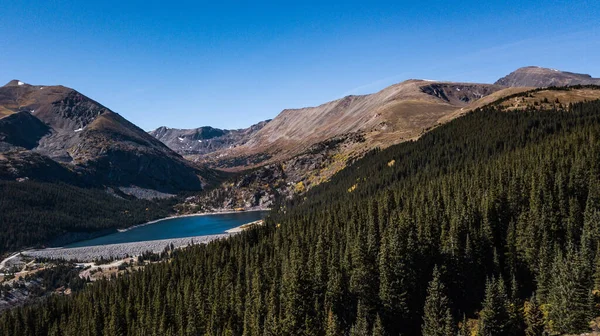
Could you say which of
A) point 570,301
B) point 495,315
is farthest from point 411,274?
point 570,301

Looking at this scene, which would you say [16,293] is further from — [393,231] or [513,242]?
[513,242]

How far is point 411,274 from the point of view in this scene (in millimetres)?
69938

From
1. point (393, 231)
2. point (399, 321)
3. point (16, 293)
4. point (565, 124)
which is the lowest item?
point (16, 293)

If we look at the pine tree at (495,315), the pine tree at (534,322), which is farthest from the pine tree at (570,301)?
the pine tree at (495,315)

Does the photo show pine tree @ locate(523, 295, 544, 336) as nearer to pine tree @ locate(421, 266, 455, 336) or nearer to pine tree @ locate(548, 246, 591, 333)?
pine tree @ locate(548, 246, 591, 333)

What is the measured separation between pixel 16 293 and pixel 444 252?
161193mm

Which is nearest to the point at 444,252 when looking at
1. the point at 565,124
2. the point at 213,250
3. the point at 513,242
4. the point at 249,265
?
the point at 513,242

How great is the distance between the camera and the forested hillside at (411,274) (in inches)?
2314

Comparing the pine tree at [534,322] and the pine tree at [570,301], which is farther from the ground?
the pine tree at [570,301]

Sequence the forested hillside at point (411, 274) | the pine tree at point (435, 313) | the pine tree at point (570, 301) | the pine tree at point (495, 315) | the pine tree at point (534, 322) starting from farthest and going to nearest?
the forested hillside at point (411, 274) < the pine tree at point (435, 313) < the pine tree at point (495, 315) < the pine tree at point (534, 322) < the pine tree at point (570, 301)

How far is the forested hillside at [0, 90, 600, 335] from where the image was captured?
5878 centimetres

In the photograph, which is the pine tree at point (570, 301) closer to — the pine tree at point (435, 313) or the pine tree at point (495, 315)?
the pine tree at point (495, 315)

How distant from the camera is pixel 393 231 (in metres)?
75.2

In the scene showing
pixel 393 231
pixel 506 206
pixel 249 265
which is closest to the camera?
pixel 393 231
